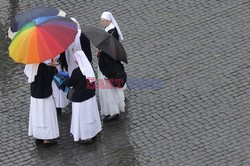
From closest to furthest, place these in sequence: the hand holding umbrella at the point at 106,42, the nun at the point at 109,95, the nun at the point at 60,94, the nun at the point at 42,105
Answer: the nun at the point at 42,105 < the hand holding umbrella at the point at 106,42 < the nun at the point at 109,95 < the nun at the point at 60,94

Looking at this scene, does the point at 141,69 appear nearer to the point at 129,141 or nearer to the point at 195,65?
the point at 195,65

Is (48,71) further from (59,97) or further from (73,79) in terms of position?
(59,97)

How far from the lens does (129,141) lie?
13.3m

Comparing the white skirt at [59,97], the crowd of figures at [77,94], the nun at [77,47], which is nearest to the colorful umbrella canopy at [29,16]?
the nun at [77,47]

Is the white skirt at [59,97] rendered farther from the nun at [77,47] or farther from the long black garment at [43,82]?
the long black garment at [43,82]

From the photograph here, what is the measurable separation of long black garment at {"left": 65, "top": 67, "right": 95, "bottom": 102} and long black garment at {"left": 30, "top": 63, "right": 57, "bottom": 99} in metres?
0.32

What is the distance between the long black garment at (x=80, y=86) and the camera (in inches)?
506

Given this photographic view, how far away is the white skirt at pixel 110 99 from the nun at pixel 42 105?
99 cm

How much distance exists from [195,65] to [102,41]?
2.58m

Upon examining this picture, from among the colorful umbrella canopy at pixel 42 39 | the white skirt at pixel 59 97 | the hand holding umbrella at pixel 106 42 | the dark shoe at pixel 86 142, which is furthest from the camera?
the white skirt at pixel 59 97

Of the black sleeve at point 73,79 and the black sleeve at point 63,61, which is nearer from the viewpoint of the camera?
the black sleeve at point 73,79

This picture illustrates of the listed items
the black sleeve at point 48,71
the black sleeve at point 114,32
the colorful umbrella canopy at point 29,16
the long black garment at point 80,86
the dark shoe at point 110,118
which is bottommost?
the dark shoe at point 110,118

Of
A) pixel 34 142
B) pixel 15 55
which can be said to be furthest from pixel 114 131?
pixel 15 55

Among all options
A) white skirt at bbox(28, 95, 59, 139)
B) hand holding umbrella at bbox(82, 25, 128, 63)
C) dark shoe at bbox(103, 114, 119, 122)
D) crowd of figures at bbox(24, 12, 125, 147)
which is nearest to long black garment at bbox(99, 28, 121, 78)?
crowd of figures at bbox(24, 12, 125, 147)
